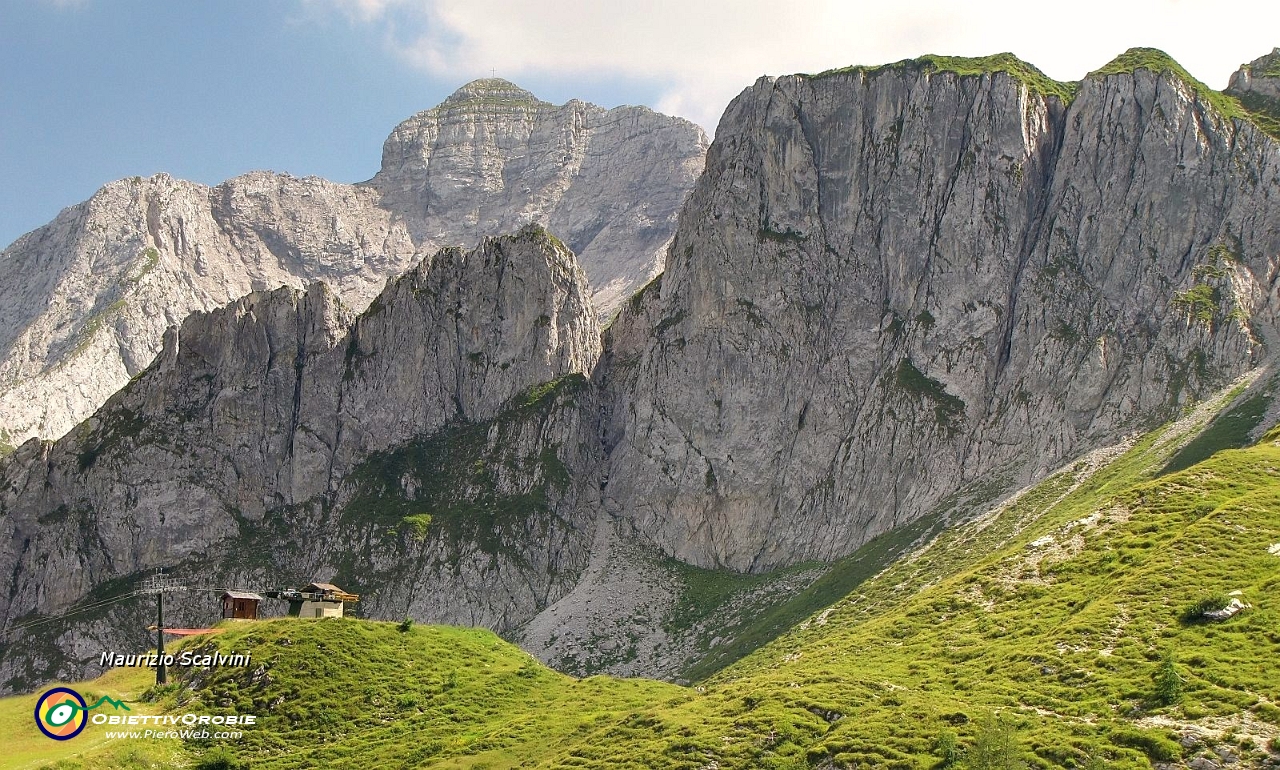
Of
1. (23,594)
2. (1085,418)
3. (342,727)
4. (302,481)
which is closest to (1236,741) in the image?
(342,727)

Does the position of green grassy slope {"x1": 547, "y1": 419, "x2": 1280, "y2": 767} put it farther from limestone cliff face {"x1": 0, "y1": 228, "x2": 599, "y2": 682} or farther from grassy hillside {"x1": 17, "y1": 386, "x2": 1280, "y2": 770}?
limestone cliff face {"x1": 0, "y1": 228, "x2": 599, "y2": 682}

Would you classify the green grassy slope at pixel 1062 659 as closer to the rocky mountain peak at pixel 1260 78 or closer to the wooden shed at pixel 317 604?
the wooden shed at pixel 317 604

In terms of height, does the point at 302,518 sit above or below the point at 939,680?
above

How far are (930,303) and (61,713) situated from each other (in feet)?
425

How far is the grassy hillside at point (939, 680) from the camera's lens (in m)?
67.4

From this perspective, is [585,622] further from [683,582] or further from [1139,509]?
[1139,509]

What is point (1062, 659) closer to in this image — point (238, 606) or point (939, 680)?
point (939, 680)

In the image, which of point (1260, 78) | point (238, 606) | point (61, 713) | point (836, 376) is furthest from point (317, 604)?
point (1260, 78)

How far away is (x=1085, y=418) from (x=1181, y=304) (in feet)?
64.9

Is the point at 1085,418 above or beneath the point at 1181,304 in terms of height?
beneath

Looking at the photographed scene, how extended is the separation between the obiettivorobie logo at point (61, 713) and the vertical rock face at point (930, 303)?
10506 cm

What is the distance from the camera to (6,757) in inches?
2985

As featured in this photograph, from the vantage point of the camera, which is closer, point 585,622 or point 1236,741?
point 1236,741

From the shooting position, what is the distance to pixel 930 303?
177625 mm
